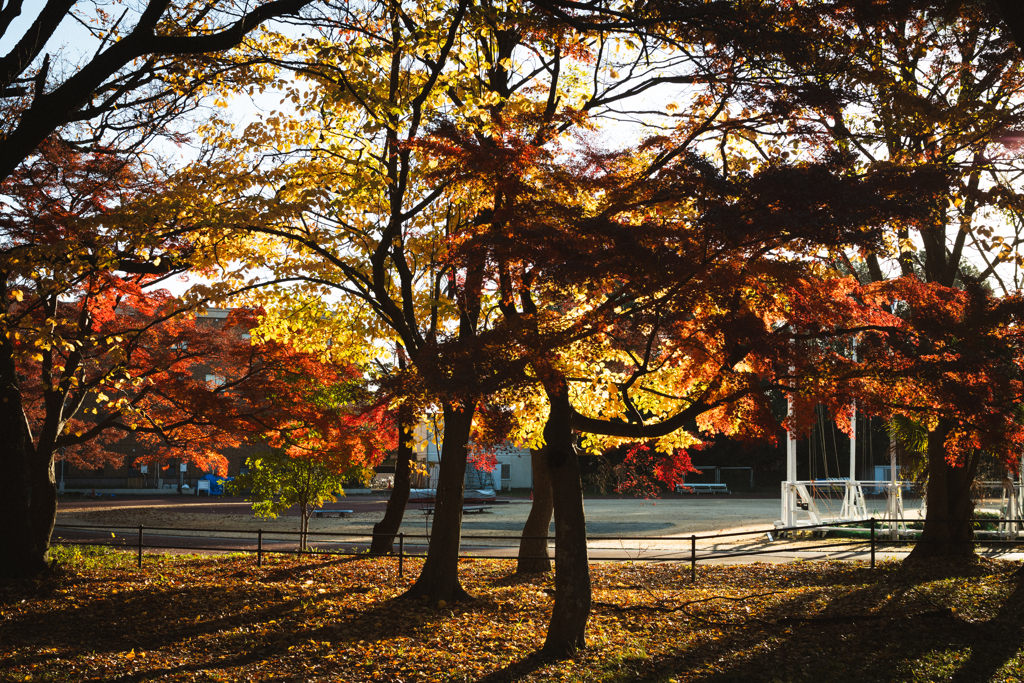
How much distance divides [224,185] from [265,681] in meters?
6.86

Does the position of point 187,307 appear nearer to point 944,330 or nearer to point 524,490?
point 944,330

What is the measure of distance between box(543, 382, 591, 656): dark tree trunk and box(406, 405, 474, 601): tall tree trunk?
2.91 meters

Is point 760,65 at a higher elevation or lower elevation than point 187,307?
higher

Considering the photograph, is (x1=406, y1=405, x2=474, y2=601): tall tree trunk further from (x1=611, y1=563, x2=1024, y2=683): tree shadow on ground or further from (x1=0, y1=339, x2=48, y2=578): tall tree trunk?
(x1=0, y1=339, x2=48, y2=578): tall tree trunk

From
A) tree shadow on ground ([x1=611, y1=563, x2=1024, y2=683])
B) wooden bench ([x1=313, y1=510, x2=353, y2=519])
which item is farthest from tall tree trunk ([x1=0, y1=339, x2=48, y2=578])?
wooden bench ([x1=313, y1=510, x2=353, y2=519])

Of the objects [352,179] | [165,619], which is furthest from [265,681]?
[352,179]

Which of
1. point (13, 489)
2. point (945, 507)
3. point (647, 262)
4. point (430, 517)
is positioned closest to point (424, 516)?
point (430, 517)

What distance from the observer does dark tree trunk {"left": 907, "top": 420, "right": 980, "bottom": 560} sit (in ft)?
50.7

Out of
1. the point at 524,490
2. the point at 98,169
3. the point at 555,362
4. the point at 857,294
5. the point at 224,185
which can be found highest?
the point at 98,169

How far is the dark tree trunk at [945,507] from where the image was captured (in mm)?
15461

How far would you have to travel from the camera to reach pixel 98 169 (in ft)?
41.4

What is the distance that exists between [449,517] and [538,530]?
4.07 meters

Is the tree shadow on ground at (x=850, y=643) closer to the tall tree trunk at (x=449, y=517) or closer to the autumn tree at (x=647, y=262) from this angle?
the autumn tree at (x=647, y=262)

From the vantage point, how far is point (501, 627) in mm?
9680
